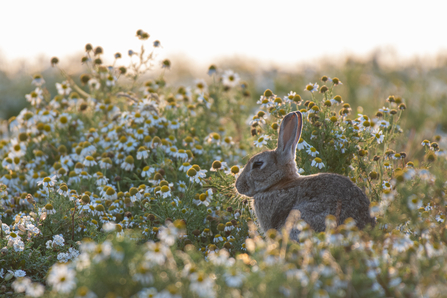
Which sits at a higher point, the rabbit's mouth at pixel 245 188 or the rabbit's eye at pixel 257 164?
the rabbit's eye at pixel 257 164

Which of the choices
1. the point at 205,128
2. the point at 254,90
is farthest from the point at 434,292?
the point at 254,90

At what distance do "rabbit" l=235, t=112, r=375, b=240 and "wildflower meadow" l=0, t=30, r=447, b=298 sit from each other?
0.50 ft

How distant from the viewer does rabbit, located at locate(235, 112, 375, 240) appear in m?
3.31

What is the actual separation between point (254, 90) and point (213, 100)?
476 centimetres

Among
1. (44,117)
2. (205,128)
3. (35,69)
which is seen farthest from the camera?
(35,69)

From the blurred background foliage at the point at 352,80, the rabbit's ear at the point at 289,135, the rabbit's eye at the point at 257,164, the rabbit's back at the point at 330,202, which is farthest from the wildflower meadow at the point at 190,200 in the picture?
the blurred background foliage at the point at 352,80

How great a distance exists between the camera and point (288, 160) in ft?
13.1

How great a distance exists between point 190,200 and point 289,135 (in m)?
1.10

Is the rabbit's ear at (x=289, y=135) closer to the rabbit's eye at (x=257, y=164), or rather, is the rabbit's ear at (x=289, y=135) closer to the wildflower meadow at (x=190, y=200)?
the rabbit's eye at (x=257, y=164)

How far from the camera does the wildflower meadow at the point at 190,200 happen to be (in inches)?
85.3

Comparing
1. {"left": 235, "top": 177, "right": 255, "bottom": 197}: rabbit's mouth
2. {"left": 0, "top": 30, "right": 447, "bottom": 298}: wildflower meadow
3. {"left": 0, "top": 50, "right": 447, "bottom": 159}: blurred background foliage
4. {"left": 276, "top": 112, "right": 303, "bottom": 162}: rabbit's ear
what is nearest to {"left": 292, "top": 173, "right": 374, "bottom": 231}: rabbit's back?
{"left": 0, "top": 30, "right": 447, "bottom": 298}: wildflower meadow

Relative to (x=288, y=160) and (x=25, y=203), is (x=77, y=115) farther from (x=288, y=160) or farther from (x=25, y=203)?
(x=288, y=160)

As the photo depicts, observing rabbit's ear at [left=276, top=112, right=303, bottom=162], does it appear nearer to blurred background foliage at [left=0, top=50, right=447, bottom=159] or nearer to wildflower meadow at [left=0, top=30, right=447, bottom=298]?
wildflower meadow at [left=0, top=30, right=447, bottom=298]

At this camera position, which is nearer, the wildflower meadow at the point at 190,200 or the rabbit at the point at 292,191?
the wildflower meadow at the point at 190,200
